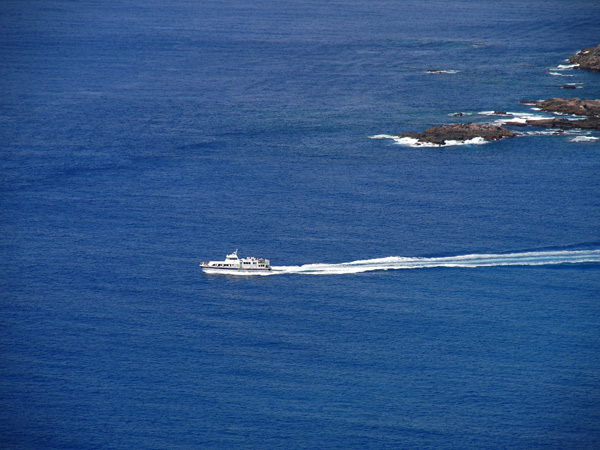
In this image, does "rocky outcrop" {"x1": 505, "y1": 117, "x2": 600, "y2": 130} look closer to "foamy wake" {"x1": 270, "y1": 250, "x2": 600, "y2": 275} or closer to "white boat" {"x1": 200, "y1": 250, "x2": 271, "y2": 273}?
"foamy wake" {"x1": 270, "y1": 250, "x2": 600, "y2": 275}

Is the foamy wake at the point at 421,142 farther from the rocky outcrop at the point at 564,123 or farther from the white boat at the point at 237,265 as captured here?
the white boat at the point at 237,265

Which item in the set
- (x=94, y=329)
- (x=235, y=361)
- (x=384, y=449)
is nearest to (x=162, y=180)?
(x=94, y=329)

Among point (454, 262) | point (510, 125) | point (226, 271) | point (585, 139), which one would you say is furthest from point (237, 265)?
point (585, 139)

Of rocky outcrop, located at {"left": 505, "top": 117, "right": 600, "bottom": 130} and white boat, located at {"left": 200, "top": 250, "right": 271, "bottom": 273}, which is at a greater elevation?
rocky outcrop, located at {"left": 505, "top": 117, "right": 600, "bottom": 130}

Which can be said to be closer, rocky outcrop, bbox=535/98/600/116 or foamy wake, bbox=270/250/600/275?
foamy wake, bbox=270/250/600/275

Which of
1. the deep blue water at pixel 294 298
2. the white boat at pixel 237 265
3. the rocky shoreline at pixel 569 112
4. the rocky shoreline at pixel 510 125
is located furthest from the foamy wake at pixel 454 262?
the rocky shoreline at pixel 569 112

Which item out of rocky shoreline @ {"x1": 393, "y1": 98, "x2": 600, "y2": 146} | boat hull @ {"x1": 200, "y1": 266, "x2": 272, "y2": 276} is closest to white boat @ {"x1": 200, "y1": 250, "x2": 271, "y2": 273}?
boat hull @ {"x1": 200, "y1": 266, "x2": 272, "y2": 276}

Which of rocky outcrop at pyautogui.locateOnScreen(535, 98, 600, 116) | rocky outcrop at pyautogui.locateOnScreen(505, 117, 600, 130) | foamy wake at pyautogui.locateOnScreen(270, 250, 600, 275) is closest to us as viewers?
foamy wake at pyautogui.locateOnScreen(270, 250, 600, 275)

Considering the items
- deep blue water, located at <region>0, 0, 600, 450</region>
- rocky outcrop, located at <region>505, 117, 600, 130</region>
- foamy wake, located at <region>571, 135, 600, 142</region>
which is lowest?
deep blue water, located at <region>0, 0, 600, 450</region>
